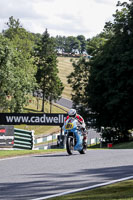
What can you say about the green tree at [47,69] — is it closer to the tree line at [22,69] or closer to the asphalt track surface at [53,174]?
the tree line at [22,69]

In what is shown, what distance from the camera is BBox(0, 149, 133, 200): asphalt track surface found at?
29.5ft

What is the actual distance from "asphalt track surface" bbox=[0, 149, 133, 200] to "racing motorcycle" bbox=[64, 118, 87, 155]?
7.33ft

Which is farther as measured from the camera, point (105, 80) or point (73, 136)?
point (105, 80)

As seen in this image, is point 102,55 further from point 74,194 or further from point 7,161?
point 74,194

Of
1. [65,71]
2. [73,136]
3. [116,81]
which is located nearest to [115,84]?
[116,81]

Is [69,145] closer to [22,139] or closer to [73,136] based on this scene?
[73,136]

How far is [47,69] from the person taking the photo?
91312 millimetres

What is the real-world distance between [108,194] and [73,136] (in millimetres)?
8723

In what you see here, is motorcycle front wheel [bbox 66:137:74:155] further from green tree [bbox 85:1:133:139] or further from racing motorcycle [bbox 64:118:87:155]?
green tree [bbox 85:1:133:139]

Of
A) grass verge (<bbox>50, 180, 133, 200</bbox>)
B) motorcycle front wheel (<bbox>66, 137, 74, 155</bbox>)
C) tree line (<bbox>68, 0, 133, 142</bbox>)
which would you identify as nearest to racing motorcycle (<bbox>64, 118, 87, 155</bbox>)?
motorcycle front wheel (<bbox>66, 137, 74, 155</bbox>)

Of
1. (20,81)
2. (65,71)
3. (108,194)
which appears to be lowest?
(108,194)

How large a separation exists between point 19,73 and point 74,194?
55911 millimetres

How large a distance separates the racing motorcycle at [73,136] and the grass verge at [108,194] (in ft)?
24.1

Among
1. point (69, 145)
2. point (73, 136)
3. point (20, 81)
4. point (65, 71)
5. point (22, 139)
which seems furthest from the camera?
point (65, 71)
